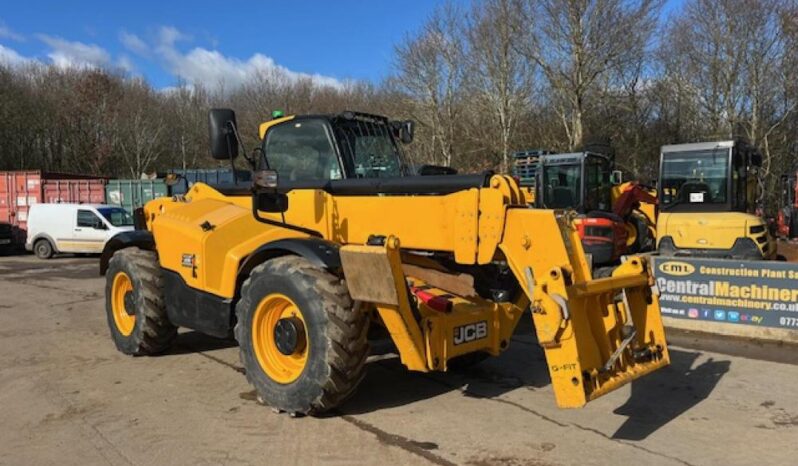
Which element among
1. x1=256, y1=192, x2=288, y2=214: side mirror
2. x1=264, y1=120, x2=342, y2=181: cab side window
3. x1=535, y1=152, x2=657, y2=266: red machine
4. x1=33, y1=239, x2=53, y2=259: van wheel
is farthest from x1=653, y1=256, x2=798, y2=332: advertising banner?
x1=33, y1=239, x2=53, y2=259: van wheel

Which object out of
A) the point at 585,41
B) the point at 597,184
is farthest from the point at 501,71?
the point at 597,184

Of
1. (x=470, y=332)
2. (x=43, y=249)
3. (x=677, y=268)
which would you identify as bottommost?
(x=43, y=249)

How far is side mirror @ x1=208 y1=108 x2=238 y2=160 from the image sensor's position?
5.75 meters

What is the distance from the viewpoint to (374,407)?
526 cm

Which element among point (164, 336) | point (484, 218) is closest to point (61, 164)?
point (164, 336)

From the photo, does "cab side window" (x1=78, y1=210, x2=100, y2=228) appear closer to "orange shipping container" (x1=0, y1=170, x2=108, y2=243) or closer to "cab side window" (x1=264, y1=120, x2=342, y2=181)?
"orange shipping container" (x1=0, y1=170, x2=108, y2=243)

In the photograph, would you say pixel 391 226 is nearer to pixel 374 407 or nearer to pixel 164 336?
pixel 374 407

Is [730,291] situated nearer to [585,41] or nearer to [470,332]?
[470,332]

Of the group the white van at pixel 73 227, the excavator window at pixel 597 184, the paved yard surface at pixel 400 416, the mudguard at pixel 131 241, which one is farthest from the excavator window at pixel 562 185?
the white van at pixel 73 227

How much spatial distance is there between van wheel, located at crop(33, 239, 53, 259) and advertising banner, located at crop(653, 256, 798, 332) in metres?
19.1

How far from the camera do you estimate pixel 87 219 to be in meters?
20.7

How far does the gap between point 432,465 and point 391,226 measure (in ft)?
6.07

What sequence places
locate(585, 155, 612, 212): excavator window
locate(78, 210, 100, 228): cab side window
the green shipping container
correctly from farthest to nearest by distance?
the green shipping container → locate(78, 210, 100, 228): cab side window → locate(585, 155, 612, 212): excavator window

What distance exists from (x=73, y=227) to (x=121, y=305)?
15244mm
